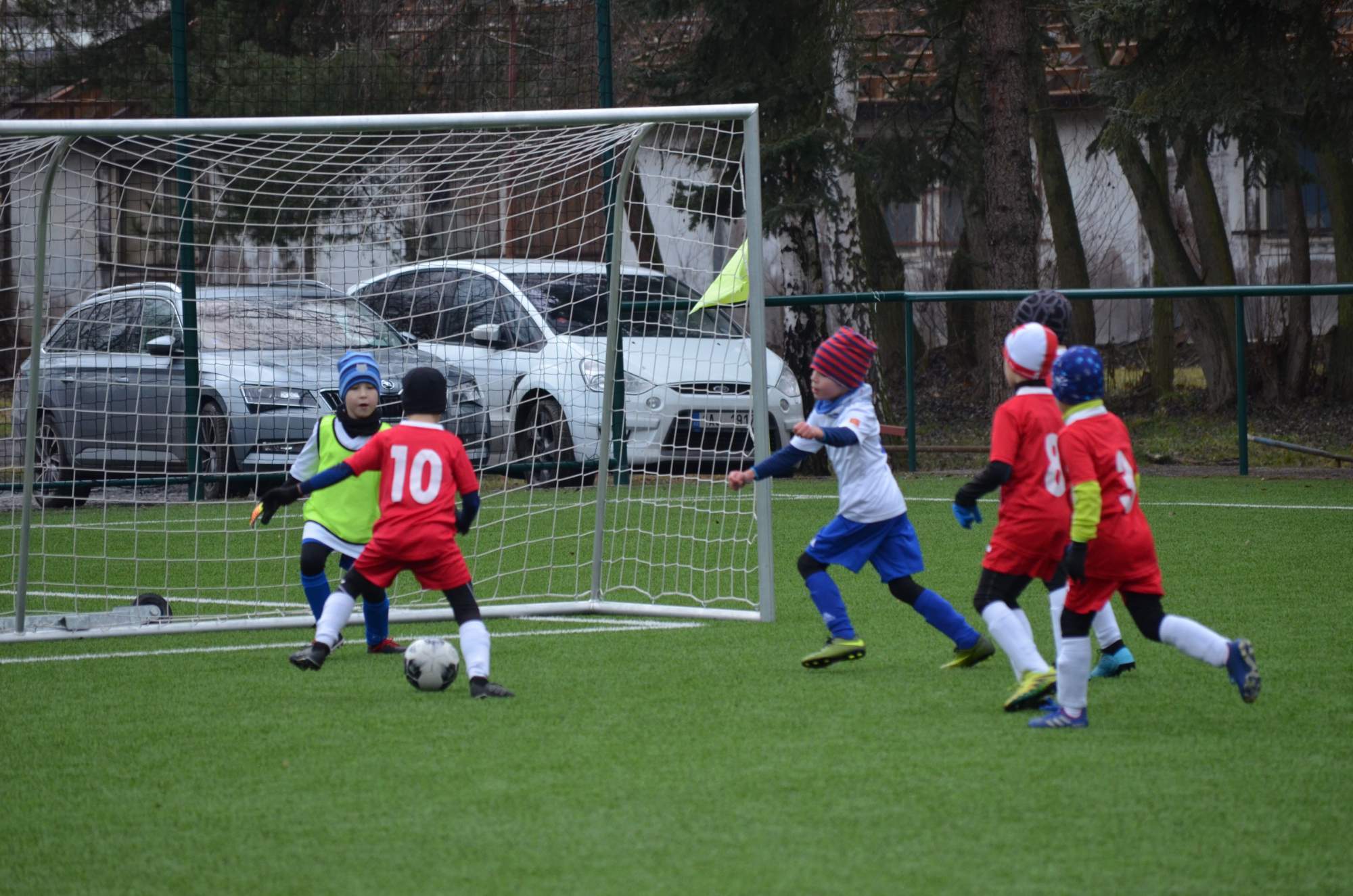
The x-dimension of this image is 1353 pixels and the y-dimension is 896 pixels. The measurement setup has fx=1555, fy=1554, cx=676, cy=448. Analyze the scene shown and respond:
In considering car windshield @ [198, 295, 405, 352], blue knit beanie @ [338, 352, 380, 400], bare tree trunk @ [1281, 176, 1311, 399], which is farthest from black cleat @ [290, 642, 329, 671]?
bare tree trunk @ [1281, 176, 1311, 399]

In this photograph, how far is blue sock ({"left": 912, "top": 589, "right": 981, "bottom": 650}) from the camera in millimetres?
6129

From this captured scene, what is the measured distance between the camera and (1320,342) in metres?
19.0

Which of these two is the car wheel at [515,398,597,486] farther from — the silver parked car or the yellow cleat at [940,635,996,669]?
the yellow cleat at [940,635,996,669]

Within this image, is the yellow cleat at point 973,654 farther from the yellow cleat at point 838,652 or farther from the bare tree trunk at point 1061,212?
the bare tree trunk at point 1061,212

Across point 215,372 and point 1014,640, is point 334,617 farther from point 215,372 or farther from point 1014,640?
point 215,372

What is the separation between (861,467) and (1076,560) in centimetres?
142

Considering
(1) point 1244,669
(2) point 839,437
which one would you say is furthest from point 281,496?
(1) point 1244,669

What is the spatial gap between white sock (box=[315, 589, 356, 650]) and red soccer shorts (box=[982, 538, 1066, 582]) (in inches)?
98.6

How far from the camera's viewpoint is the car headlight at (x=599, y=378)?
9578 millimetres

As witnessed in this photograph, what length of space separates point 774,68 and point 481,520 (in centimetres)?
735

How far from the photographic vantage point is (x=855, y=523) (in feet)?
20.3

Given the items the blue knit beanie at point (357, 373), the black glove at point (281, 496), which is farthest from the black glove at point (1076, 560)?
the blue knit beanie at point (357, 373)

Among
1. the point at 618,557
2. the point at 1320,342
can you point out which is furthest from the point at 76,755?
the point at 1320,342

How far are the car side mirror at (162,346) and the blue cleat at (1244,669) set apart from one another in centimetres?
665
